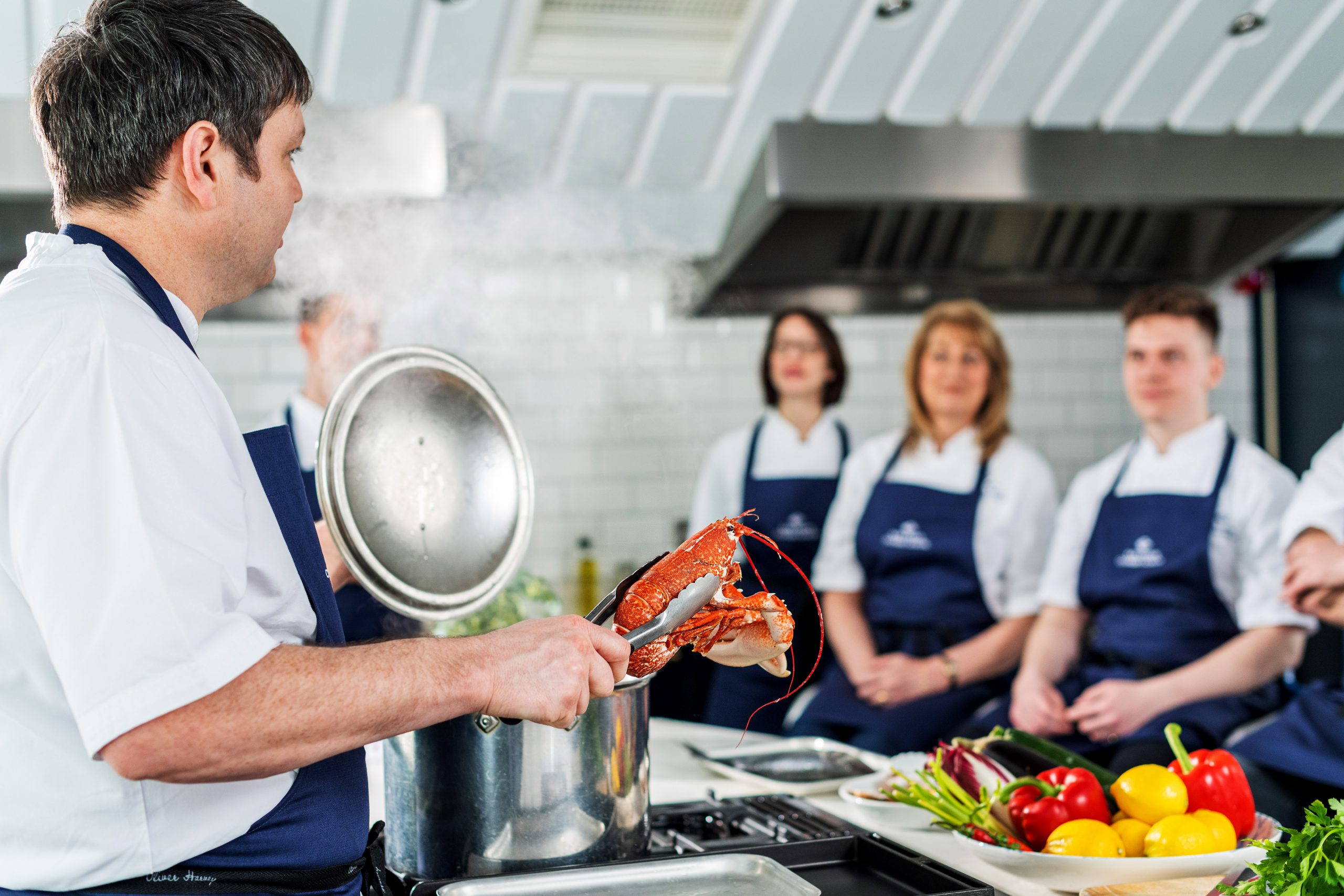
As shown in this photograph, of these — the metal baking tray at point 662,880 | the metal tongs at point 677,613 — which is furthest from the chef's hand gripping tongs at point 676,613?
the metal baking tray at point 662,880

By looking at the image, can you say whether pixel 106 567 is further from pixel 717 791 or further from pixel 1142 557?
pixel 1142 557

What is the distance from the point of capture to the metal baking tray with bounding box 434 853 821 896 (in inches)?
45.3

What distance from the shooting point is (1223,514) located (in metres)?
2.84

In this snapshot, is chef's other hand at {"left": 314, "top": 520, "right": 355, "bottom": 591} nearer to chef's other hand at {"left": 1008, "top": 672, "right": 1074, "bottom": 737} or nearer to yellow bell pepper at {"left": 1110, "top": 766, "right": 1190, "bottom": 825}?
yellow bell pepper at {"left": 1110, "top": 766, "right": 1190, "bottom": 825}

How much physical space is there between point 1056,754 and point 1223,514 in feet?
5.03

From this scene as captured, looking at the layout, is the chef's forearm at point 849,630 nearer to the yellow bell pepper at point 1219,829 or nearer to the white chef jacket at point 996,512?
the white chef jacket at point 996,512

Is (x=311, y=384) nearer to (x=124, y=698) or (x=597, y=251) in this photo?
(x=597, y=251)

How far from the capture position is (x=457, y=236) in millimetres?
4258

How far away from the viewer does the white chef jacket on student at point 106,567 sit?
0.84 m

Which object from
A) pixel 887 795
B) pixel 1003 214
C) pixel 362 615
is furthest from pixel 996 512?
pixel 362 615

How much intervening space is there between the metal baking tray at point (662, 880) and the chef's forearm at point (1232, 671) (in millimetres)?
1877

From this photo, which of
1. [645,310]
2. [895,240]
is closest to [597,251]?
[645,310]

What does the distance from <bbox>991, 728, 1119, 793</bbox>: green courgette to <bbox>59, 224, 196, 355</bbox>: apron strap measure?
3.84 ft

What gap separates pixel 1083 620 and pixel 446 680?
8.25 ft
